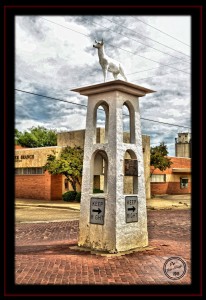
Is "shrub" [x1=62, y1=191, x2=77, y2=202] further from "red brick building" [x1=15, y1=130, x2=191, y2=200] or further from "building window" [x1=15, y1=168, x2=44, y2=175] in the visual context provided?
"building window" [x1=15, y1=168, x2=44, y2=175]

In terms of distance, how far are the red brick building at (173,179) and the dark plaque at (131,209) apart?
961 inches

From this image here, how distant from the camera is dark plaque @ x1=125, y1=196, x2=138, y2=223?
851cm

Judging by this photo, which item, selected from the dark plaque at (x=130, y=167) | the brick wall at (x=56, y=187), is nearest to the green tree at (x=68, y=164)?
the brick wall at (x=56, y=187)

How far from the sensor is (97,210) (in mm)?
8508

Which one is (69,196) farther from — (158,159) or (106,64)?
(106,64)

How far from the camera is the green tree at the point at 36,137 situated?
173 feet

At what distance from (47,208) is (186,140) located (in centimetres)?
2674

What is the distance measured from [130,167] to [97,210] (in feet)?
4.34

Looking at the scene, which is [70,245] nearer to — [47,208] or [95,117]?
[95,117]

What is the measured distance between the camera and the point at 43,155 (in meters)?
27.6

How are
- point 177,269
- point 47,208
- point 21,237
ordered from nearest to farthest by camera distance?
point 177,269, point 21,237, point 47,208

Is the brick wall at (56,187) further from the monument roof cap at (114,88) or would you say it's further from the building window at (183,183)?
the monument roof cap at (114,88)
